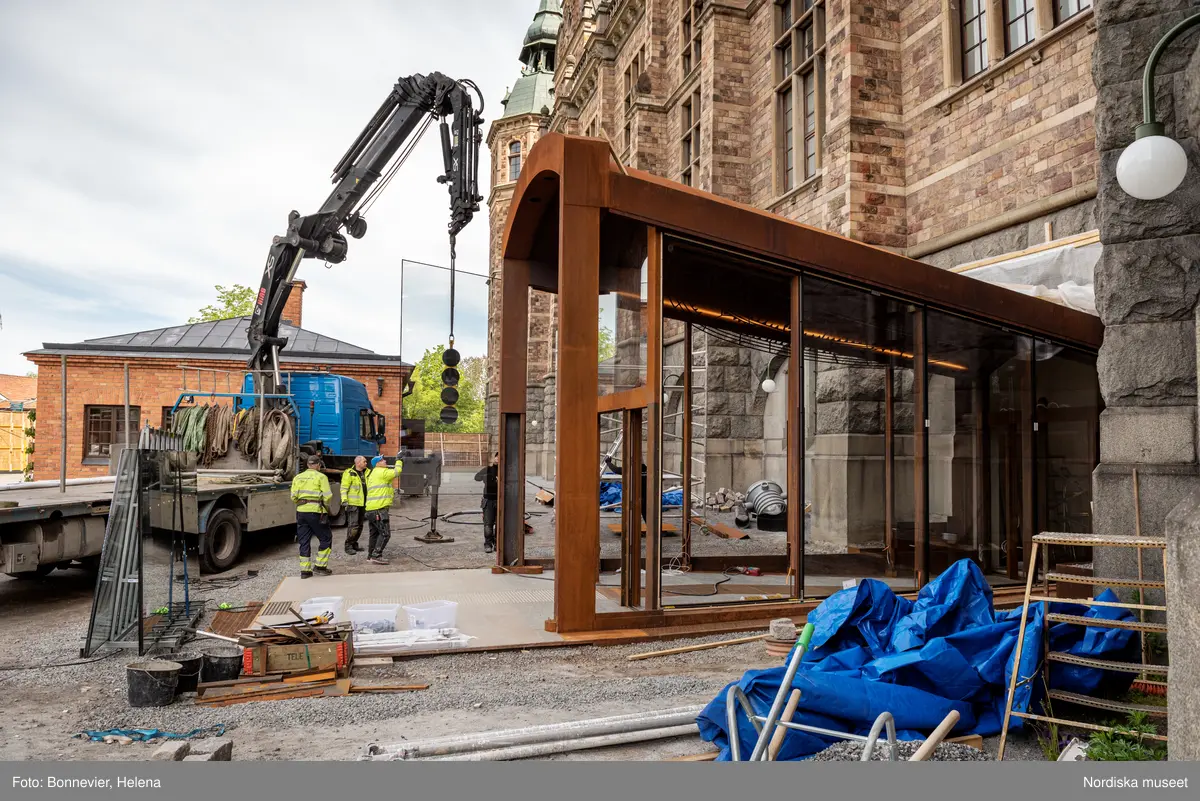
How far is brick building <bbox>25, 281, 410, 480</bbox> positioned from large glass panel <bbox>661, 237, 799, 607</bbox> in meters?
11.2

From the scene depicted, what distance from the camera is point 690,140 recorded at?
2486cm

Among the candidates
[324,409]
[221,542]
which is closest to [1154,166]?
[221,542]

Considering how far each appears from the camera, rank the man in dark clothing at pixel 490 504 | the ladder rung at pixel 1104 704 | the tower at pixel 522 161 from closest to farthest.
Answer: the ladder rung at pixel 1104 704 < the man in dark clothing at pixel 490 504 < the tower at pixel 522 161

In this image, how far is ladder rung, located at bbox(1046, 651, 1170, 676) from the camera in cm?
392

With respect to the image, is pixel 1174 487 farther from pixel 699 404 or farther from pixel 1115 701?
pixel 699 404

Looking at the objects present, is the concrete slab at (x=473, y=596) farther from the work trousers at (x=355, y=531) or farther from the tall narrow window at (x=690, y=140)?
the tall narrow window at (x=690, y=140)

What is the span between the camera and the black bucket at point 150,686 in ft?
17.4

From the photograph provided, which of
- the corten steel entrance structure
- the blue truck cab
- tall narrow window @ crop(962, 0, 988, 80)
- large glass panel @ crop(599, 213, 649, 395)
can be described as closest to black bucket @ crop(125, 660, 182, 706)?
the corten steel entrance structure

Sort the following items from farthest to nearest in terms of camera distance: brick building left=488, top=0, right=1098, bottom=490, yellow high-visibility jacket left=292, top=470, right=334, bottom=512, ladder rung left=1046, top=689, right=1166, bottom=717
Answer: brick building left=488, top=0, right=1098, bottom=490 < yellow high-visibility jacket left=292, top=470, right=334, bottom=512 < ladder rung left=1046, top=689, right=1166, bottom=717

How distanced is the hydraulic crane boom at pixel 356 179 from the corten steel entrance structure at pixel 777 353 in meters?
6.79

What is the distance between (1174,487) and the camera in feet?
17.7

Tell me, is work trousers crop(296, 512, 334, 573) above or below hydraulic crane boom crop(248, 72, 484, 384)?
below

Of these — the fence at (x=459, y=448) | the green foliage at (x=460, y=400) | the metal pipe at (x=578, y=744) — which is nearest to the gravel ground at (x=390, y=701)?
the metal pipe at (x=578, y=744)

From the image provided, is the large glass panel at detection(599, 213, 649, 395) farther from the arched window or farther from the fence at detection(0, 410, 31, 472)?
the arched window
